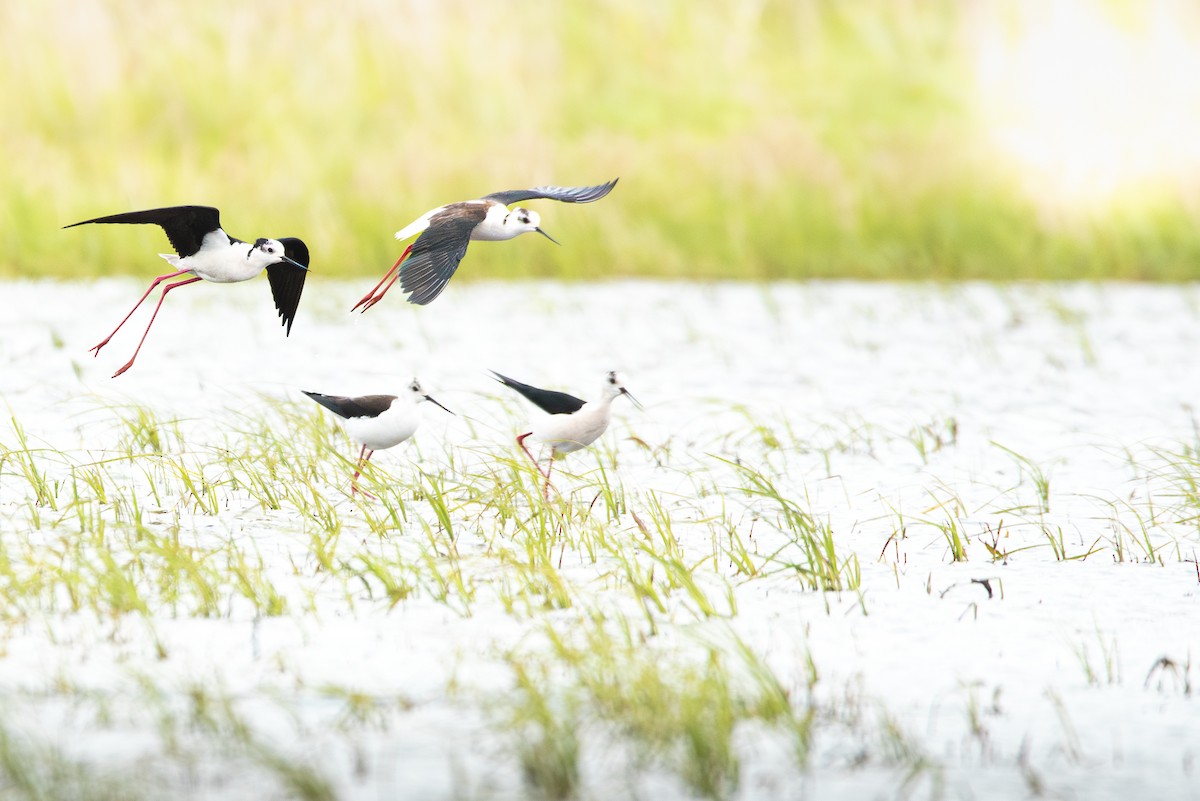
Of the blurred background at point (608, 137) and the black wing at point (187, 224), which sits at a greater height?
the blurred background at point (608, 137)

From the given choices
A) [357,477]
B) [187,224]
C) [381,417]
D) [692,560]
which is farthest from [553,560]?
[187,224]

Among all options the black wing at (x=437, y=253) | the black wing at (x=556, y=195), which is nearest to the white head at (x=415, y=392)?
the black wing at (x=556, y=195)

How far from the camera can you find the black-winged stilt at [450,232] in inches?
145

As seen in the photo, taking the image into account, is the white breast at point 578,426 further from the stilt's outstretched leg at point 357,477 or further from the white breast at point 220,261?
the white breast at point 220,261

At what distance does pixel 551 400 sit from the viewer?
16.4 feet

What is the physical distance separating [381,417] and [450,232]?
3.65 ft

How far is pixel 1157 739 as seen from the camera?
3260mm

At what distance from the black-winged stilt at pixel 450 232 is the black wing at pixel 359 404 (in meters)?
0.95

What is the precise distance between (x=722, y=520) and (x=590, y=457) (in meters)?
1.20

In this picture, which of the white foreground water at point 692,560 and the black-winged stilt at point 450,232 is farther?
the black-winged stilt at point 450,232

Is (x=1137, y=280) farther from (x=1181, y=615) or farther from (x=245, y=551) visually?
(x=245, y=551)

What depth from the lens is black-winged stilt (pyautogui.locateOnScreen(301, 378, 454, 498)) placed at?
15.8 feet

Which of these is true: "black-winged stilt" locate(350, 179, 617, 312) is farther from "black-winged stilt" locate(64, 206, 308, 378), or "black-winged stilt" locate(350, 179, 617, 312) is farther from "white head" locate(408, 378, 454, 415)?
"white head" locate(408, 378, 454, 415)

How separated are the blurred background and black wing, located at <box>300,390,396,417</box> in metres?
5.25
